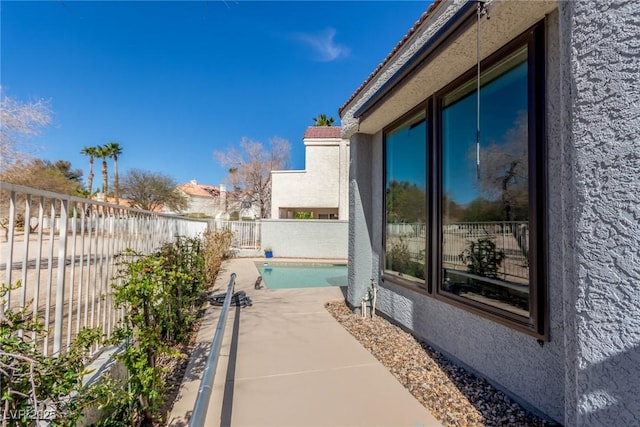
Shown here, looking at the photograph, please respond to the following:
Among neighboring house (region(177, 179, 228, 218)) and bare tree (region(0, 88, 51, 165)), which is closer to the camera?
bare tree (region(0, 88, 51, 165))

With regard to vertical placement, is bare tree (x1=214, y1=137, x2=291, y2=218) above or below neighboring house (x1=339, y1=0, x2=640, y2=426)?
above

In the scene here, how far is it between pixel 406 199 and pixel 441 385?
311 centimetres

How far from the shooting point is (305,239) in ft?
65.6

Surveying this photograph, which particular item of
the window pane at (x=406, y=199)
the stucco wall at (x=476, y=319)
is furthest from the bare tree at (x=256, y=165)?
the window pane at (x=406, y=199)

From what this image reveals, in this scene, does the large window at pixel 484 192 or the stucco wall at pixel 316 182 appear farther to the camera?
the stucco wall at pixel 316 182

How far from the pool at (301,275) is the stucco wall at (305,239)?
2.47 meters

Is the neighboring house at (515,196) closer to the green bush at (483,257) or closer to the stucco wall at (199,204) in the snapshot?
the green bush at (483,257)

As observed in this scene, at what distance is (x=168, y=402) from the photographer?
330 cm

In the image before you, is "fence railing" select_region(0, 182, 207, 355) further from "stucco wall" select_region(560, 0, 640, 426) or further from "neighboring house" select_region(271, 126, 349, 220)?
"neighboring house" select_region(271, 126, 349, 220)

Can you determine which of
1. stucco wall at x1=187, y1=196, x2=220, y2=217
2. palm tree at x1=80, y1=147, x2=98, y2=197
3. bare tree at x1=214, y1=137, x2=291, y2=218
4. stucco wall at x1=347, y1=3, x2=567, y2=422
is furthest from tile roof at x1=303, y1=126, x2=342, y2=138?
palm tree at x1=80, y1=147, x2=98, y2=197

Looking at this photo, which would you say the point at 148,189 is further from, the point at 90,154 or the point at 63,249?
the point at 63,249

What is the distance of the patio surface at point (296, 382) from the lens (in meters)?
3.11

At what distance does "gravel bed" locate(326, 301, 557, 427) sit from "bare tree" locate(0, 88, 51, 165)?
41.2ft

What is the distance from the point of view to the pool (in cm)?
1237
